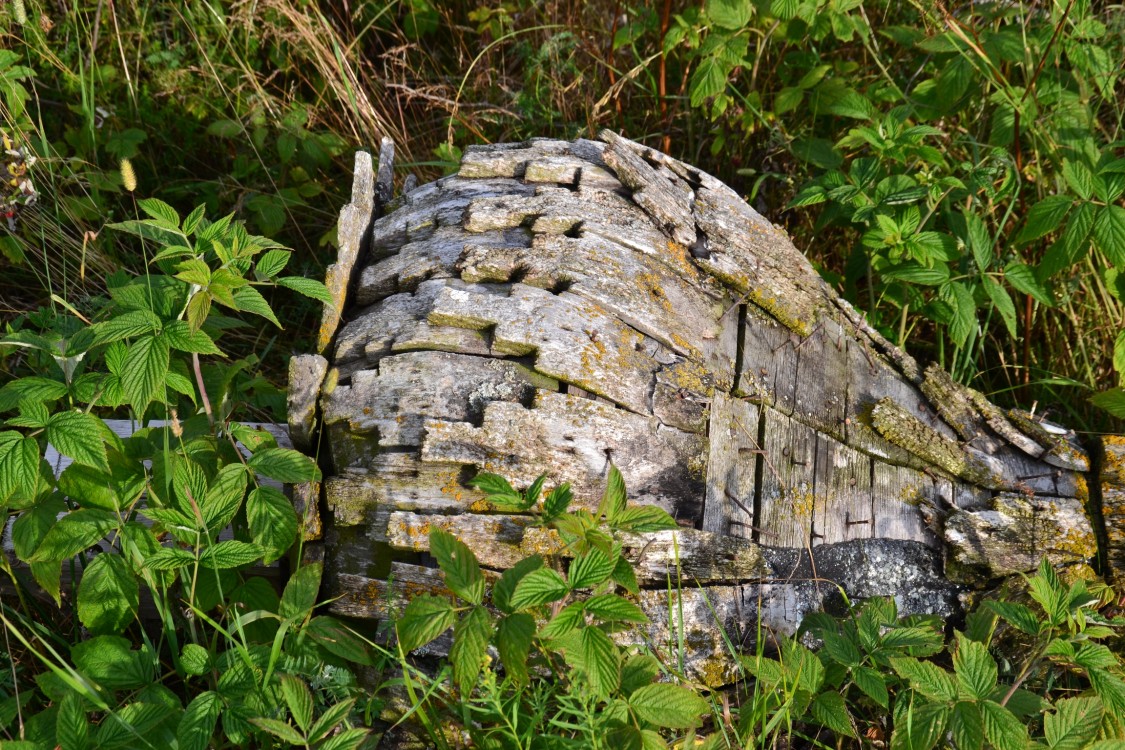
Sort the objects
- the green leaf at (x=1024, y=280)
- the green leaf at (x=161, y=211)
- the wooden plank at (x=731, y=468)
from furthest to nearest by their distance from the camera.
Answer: the green leaf at (x=1024, y=280) → the wooden plank at (x=731, y=468) → the green leaf at (x=161, y=211)

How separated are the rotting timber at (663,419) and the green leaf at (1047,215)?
1.86 feet

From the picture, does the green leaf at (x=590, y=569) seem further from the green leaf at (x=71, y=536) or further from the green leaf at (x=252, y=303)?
the green leaf at (x=71, y=536)

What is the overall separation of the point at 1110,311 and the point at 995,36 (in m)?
1.12

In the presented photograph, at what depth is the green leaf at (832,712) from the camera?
5.86 feet

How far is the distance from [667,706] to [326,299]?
1.27 meters

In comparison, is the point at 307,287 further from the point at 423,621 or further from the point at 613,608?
the point at 613,608

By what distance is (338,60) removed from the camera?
12.6ft

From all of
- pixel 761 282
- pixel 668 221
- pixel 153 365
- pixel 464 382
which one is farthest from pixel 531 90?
pixel 153 365

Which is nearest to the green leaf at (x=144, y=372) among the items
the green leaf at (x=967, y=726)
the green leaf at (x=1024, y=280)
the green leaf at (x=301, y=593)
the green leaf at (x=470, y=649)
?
the green leaf at (x=301, y=593)

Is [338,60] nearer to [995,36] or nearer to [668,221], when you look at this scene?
[668,221]

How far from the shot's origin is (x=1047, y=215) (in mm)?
2621

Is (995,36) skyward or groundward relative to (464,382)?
skyward

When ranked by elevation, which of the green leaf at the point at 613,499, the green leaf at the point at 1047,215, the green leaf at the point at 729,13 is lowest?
the green leaf at the point at 613,499

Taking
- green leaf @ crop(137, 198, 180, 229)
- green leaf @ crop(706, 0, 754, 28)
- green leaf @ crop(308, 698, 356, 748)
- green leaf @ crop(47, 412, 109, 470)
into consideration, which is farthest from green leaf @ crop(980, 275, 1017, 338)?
green leaf @ crop(47, 412, 109, 470)
